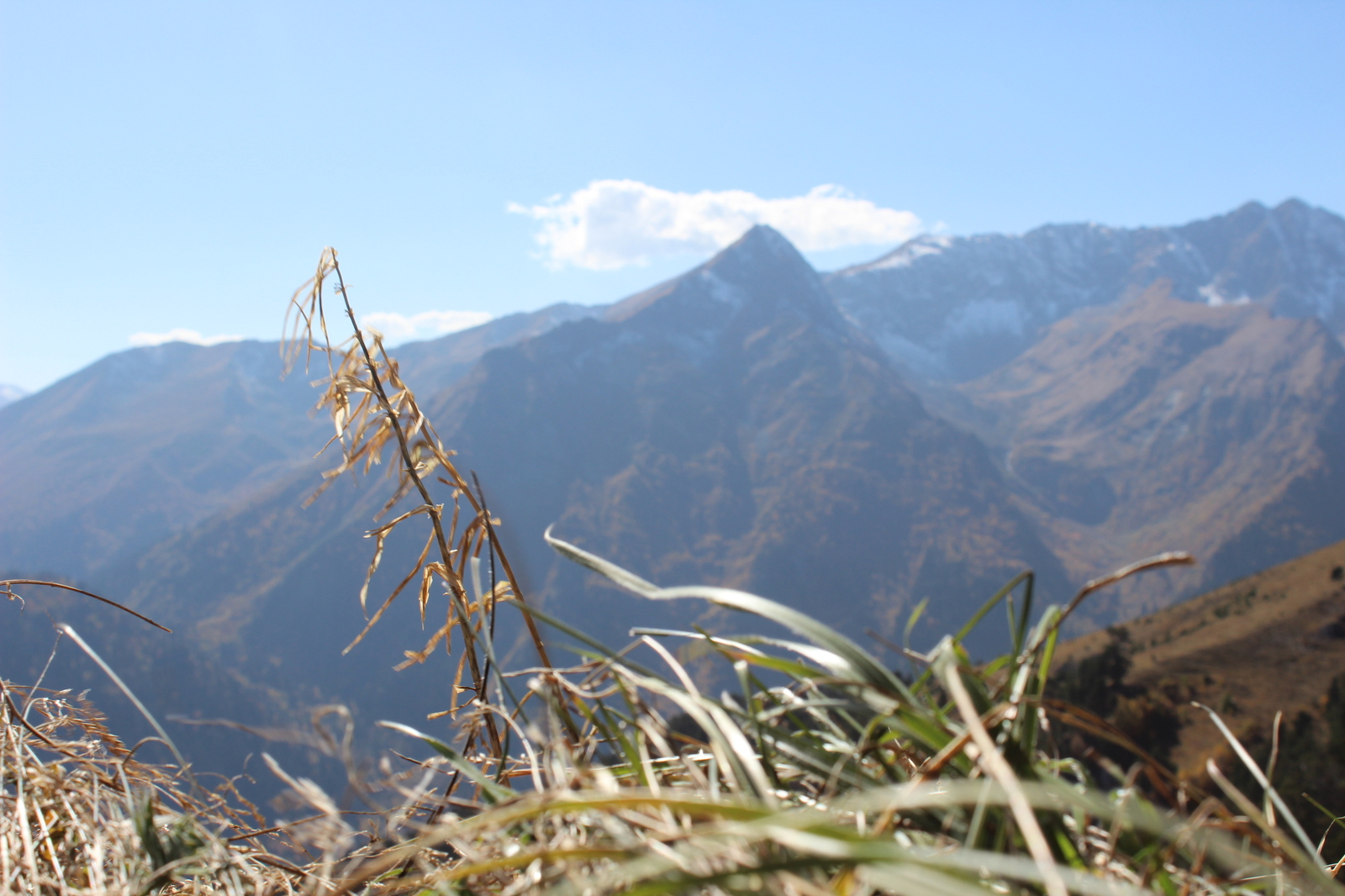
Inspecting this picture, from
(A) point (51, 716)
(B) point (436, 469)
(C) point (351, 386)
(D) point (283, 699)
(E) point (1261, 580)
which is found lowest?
(D) point (283, 699)

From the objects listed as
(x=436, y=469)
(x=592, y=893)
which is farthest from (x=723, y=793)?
(x=436, y=469)

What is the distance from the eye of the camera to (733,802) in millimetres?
763

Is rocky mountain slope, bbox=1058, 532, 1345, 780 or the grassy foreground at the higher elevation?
the grassy foreground

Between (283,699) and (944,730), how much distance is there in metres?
206

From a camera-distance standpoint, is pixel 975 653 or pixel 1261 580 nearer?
pixel 1261 580

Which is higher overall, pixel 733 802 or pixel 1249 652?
pixel 733 802

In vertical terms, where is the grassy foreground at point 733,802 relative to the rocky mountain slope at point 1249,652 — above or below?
above

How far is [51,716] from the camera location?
1381 millimetres

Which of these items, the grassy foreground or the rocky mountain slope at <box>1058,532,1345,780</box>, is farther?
the rocky mountain slope at <box>1058,532,1345,780</box>

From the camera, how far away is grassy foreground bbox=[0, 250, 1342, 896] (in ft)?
A: 2.21

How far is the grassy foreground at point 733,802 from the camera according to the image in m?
0.67

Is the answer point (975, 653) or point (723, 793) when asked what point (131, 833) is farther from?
point (975, 653)

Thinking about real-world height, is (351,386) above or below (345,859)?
above

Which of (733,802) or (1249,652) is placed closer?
(733,802)
